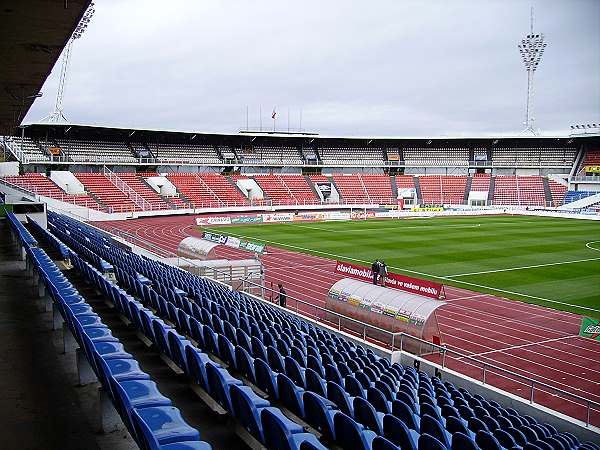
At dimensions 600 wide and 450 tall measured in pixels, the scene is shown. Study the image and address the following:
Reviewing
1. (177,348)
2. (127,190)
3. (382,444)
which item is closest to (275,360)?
(177,348)

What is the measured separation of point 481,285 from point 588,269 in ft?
23.0

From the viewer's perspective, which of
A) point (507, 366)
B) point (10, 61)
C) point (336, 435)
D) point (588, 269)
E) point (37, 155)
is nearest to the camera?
point (336, 435)

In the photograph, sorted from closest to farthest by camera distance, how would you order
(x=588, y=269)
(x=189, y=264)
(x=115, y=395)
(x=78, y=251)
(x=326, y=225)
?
1. (x=115, y=395)
2. (x=78, y=251)
3. (x=189, y=264)
4. (x=588, y=269)
5. (x=326, y=225)

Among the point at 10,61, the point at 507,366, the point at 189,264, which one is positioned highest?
the point at 10,61

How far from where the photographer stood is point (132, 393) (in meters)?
4.41

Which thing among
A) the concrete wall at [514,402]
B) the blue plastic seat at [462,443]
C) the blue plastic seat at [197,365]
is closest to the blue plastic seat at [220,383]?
the blue plastic seat at [197,365]

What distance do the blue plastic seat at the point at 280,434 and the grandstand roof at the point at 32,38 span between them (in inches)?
251

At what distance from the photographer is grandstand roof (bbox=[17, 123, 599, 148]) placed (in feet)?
198

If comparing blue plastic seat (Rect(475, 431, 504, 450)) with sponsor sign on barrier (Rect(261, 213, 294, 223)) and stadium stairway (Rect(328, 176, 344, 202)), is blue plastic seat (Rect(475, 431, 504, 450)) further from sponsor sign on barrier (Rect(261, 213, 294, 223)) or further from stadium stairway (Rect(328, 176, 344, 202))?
stadium stairway (Rect(328, 176, 344, 202))

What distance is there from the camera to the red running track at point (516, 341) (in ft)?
39.0

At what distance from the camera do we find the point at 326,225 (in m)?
47.8

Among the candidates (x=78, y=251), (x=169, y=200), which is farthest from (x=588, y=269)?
(x=169, y=200)

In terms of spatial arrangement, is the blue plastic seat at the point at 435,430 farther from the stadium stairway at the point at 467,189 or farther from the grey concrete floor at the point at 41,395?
the stadium stairway at the point at 467,189

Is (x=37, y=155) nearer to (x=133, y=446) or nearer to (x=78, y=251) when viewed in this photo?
A: (x=78, y=251)
